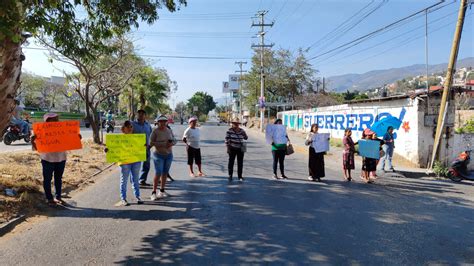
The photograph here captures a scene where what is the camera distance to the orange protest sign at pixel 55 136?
7164 mm

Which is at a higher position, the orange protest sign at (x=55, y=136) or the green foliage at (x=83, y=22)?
the green foliage at (x=83, y=22)

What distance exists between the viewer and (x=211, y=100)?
122250 mm

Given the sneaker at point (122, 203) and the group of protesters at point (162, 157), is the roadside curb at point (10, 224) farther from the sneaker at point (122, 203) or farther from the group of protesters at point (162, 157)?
the sneaker at point (122, 203)

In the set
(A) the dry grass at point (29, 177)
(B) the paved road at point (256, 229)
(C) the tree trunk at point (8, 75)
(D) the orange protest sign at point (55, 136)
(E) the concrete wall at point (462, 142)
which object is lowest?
(B) the paved road at point (256, 229)

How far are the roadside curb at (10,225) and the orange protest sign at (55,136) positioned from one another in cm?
129

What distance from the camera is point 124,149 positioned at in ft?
25.1

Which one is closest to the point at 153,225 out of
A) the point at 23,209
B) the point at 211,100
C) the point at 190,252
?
the point at 190,252

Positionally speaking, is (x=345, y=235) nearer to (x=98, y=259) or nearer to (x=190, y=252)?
(x=190, y=252)

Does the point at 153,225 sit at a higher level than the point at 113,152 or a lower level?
lower

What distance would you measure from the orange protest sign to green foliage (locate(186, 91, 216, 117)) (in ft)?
331

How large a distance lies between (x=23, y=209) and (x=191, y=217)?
299 cm

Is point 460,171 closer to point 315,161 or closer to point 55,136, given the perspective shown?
point 315,161

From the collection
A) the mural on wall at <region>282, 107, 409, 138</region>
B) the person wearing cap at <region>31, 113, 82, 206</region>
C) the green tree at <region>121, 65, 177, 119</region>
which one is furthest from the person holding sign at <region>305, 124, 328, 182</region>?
the green tree at <region>121, 65, 177, 119</region>

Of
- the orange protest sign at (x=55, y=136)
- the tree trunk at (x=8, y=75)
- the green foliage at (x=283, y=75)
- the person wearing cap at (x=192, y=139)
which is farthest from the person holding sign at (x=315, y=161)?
the green foliage at (x=283, y=75)
